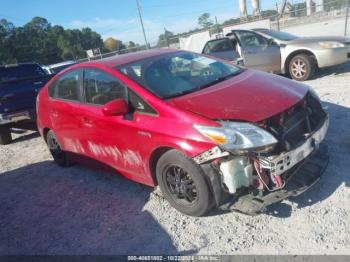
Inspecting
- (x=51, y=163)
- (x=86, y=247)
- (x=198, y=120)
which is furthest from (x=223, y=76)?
(x=51, y=163)

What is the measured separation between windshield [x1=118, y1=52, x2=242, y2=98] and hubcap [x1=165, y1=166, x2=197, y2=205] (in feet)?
2.57

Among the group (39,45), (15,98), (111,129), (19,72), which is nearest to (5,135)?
(15,98)

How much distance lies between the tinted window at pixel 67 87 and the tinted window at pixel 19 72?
12.5 feet

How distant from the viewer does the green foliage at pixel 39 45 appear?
189 feet

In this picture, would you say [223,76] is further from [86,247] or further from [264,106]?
[86,247]

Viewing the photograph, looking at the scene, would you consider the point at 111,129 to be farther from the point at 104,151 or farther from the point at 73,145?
the point at 73,145

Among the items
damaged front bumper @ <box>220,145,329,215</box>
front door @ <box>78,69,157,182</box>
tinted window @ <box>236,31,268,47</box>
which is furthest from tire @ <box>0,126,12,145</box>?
damaged front bumper @ <box>220,145,329,215</box>

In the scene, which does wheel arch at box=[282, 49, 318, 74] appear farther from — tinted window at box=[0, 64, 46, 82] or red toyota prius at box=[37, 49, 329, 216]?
tinted window at box=[0, 64, 46, 82]

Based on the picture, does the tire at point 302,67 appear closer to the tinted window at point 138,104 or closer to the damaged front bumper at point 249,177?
the damaged front bumper at point 249,177

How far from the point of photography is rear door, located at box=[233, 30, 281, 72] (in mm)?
8953

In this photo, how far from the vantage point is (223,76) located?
4273 millimetres

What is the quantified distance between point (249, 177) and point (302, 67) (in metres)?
6.15

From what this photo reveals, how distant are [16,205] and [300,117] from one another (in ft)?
12.4

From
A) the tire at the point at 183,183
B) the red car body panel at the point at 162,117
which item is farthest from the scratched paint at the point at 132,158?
the tire at the point at 183,183
